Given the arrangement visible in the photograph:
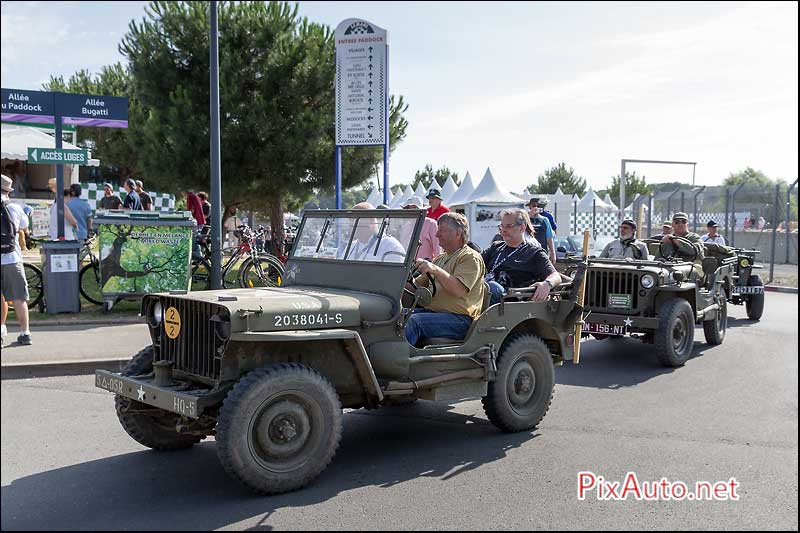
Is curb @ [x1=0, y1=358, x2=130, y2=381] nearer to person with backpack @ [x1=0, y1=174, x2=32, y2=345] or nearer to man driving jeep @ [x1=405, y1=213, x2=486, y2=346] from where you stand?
person with backpack @ [x1=0, y1=174, x2=32, y2=345]

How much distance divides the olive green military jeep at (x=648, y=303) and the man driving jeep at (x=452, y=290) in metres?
3.59

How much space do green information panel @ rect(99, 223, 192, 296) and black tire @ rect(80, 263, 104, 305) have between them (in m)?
1.08

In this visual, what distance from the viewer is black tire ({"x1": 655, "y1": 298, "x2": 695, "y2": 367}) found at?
8453 millimetres

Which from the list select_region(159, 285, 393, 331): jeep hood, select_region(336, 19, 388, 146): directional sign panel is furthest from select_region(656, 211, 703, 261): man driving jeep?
select_region(159, 285, 393, 331): jeep hood

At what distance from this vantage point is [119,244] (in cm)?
1026

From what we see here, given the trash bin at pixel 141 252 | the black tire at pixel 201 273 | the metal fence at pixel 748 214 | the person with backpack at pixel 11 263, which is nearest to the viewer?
the person with backpack at pixel 11 263

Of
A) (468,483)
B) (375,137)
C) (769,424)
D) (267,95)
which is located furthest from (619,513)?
(267,95)

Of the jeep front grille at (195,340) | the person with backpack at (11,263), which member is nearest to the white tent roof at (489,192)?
the person with backpack at (11,263)

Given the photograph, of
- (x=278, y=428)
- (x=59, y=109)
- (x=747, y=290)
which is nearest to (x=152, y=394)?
(x=278, y=428)

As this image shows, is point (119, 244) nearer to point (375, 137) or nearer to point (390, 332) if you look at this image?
point (375, 137)

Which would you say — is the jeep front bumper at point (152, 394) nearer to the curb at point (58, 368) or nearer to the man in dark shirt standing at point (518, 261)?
the curb at point (58, 368)

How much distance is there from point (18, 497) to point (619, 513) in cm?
341

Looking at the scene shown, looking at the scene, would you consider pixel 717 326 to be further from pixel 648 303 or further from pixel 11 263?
pixel 11 263

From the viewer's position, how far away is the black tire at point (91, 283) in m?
11.3
